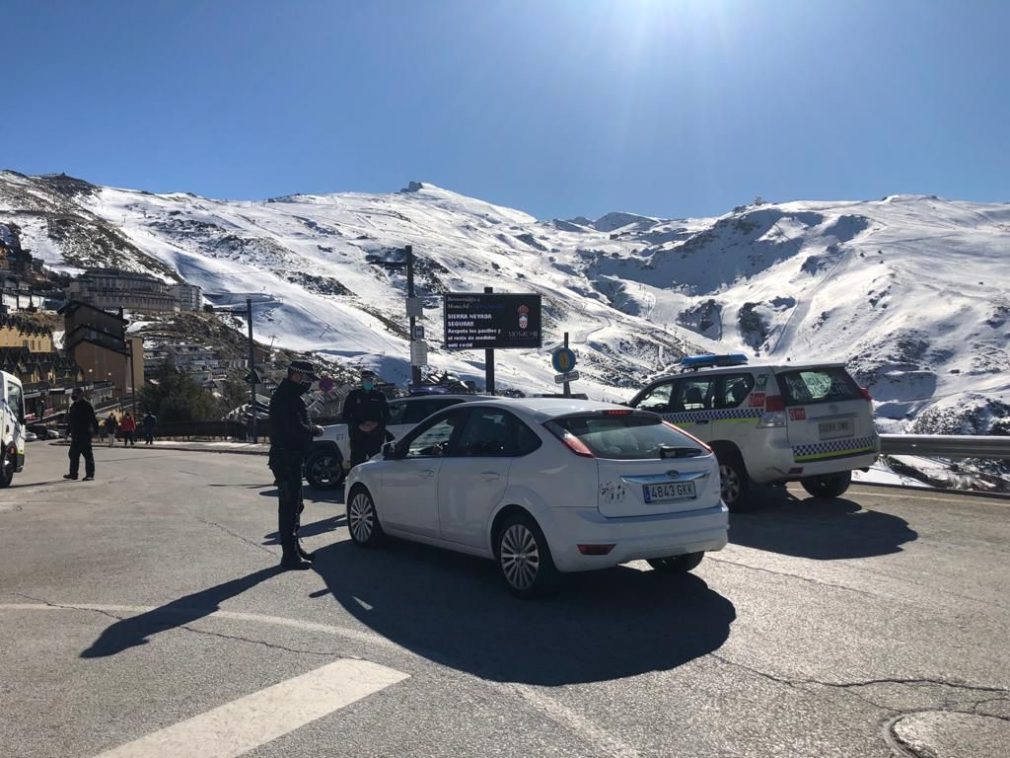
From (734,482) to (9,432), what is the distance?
1313 cm

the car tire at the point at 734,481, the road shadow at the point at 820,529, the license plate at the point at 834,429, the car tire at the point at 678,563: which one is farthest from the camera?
the car tire at the point at 734,481

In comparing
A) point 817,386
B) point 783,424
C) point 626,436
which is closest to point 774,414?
point 783,424

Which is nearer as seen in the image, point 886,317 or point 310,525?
point 310,525

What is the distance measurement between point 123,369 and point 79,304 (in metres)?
8.66

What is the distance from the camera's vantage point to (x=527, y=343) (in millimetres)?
30562

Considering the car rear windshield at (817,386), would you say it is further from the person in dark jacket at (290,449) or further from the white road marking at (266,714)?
the white road marking at (266,714)

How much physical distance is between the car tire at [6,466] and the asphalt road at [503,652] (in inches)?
297

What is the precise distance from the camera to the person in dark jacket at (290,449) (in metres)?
7.82

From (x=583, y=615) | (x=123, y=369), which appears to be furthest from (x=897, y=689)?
(x=123, y=369)

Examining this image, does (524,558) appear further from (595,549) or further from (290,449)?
(290,449)

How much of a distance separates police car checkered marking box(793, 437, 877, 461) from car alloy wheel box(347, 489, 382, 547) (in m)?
4.77

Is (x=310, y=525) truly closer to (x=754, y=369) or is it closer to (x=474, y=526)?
(x=474, y=526)

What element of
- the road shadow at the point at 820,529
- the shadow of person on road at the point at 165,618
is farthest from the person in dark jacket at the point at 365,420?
the road shadow at the point at 820,529

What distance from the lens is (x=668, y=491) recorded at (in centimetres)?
637
